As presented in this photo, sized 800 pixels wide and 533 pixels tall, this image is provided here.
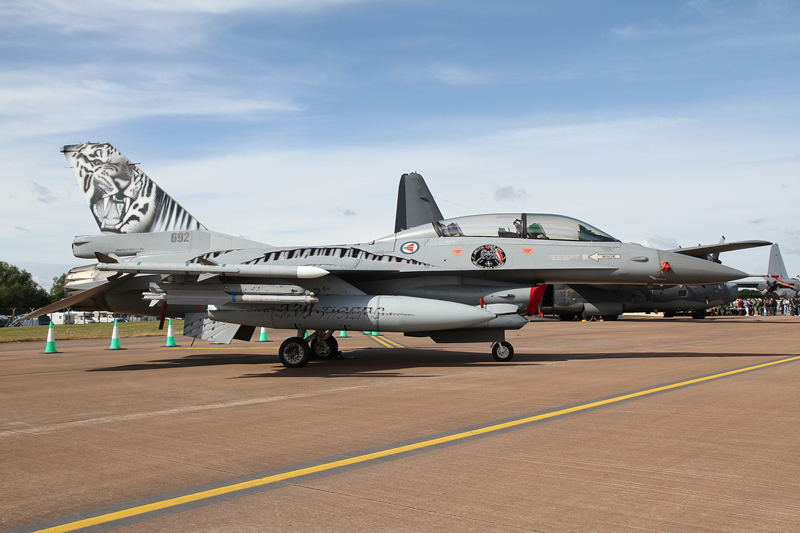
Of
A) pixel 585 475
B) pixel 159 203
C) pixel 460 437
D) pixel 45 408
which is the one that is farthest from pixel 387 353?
pixel 585 475

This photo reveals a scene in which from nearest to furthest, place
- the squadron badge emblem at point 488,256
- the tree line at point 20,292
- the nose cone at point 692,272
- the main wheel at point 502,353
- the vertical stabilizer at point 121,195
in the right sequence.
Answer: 1. the nose cone at point 692,272
2. the squadron badge emblem at point 488,256
3. the main wheel at point 502,353
4. the vertical stabilizer at point 121,195
5. the tree line at point 20,292

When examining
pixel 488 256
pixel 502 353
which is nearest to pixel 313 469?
pixel 488 256

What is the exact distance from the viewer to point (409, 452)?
5.02m

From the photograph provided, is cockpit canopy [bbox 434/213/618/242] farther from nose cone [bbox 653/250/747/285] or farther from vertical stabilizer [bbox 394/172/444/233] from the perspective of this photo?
vertical stabilizer [bbox 394/172/444/233]

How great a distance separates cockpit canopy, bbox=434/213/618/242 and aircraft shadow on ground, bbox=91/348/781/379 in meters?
2.55

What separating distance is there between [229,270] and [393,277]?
128 inches

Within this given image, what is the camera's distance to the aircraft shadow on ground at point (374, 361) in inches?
448

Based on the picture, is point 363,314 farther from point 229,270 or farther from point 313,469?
point 313,469

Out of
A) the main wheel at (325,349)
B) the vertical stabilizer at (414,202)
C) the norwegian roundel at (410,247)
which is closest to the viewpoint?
the norwegian roundel at (410,247)

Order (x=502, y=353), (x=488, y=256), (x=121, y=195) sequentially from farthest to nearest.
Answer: (x=121, y=195), (x=502, y=353), (x=488, y=256)

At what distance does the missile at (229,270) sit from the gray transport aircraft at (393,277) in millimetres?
18

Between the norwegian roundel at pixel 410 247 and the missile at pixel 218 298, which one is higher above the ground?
the norwegian roundel at pixel 410 247

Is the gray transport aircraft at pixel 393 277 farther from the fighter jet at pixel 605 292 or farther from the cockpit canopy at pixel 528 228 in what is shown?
the fighter jet at pixel 605 292

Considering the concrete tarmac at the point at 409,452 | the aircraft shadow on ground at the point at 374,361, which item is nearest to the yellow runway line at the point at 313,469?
the concrete tarmac at the point at 409,452
